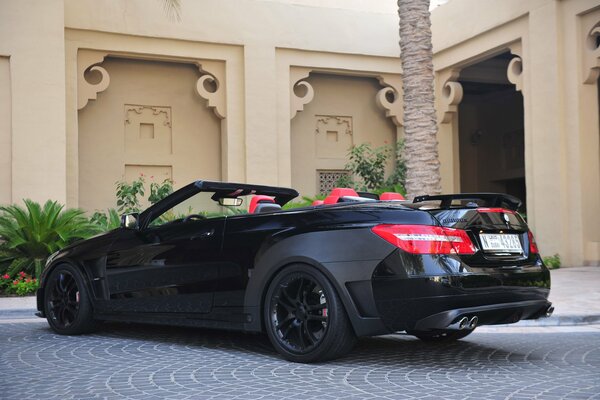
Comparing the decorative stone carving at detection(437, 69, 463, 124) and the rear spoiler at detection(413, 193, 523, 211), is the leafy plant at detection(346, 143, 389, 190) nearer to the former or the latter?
the decorative stone carving at detection(437, 69, 463, 124)

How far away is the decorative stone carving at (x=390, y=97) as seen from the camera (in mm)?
20250

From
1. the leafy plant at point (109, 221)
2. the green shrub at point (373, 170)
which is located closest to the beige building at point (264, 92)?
the green shrub at point (373, 170)

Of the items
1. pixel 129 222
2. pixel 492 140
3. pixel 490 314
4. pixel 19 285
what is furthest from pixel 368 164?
pixel 490 314

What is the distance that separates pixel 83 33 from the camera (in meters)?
16.8

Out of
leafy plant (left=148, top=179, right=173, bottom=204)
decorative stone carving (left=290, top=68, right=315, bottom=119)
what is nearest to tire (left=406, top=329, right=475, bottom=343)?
leafy plant (left=148, top=179, right=173, bottom=204)

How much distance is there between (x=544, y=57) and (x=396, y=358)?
38.1 ft

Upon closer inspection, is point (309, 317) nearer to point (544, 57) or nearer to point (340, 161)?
point (544, 57)

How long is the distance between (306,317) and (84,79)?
519 inches

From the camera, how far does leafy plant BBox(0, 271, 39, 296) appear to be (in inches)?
501

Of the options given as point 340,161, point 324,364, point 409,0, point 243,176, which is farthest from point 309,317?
point 340,161

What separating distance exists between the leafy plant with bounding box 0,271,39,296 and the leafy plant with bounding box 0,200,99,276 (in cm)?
19

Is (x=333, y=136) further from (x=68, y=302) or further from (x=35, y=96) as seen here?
(x=68, y=302)

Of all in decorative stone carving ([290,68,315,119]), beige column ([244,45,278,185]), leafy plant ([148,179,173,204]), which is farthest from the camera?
decorative stone carving ([290,68,315,119])

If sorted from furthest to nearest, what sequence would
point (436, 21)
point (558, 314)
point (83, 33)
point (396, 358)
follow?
1. point (436, 21)
2. point (83, 33)
3. point (558, 314)
4. point (396, 358)
